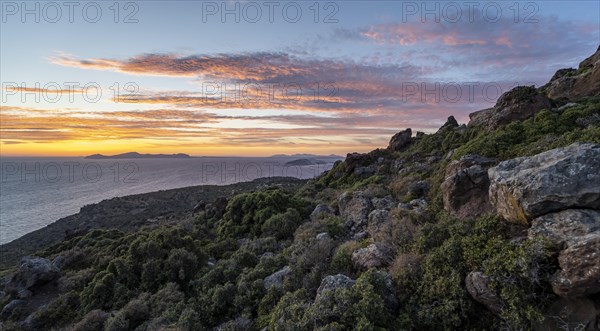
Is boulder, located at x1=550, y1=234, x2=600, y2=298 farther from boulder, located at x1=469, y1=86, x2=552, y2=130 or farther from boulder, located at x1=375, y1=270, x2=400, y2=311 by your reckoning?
boulder, located at x1=469, y1=86, x2=552, y2=130

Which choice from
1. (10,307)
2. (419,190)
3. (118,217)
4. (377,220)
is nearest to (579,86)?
(419,190)

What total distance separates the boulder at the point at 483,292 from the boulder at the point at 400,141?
88.8ft

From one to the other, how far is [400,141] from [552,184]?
27.4 metres

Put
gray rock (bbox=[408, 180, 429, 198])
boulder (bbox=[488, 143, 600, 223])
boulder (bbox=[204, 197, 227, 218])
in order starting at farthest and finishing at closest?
1. boulder (bbox=[204, 197, 227, 218])
2. gray rock (bbox=[408, 180, 429, 198])
3. boulder (bbox=[488, 143, 600, 223])

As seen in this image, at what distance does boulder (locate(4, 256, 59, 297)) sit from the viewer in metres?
14.2

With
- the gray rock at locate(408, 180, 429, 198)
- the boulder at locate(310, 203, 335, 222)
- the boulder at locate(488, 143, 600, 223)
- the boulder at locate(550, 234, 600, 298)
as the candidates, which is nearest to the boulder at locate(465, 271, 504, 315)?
the boulder at locate(550, 234, 600, 298)

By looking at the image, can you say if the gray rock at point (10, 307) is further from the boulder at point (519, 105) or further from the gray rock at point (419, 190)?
the boulder at point (519, 105)

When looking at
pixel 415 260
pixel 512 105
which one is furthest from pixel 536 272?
pixel 512 105

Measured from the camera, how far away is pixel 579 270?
5020mm

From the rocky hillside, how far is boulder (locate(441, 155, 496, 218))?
1.7 inches

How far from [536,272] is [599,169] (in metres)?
2.56

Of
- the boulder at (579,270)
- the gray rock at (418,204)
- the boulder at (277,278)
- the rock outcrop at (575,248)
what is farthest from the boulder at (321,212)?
the boulder at (579,270)

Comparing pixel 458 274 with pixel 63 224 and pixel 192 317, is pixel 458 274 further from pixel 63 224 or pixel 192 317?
pixel 63 224

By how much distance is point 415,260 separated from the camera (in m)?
7.29
